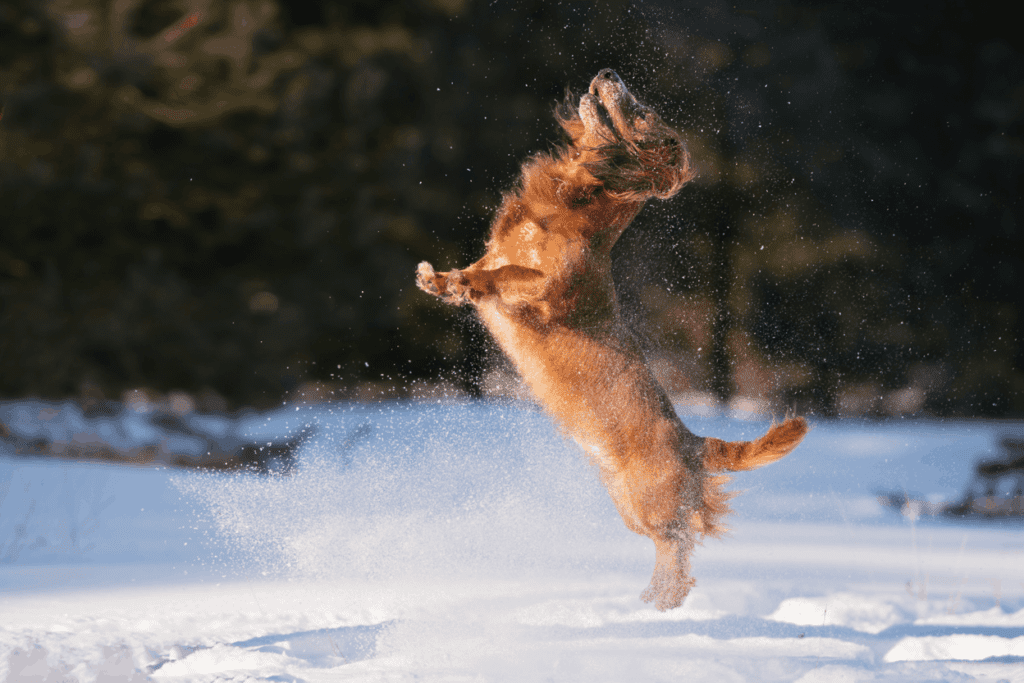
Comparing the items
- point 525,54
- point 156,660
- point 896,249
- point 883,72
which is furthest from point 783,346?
point 156,660

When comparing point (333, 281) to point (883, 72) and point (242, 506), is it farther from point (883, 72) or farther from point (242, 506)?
point (883, 72)

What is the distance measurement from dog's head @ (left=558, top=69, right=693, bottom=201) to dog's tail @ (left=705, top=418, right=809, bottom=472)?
824 millimetres

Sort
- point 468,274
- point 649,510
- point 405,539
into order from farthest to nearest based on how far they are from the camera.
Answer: point 405,539, point 649,510, point 468,274

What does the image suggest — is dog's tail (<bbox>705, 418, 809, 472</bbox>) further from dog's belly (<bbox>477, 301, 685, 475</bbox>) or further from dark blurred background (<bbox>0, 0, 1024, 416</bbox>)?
dark blurred background (<bbox>0, 0, 1024, 416</bbox>)

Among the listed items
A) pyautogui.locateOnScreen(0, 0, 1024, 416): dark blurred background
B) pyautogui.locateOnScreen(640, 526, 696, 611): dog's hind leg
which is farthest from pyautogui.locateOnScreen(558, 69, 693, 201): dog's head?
pyautogui.locateOnScreen(0, 0, 1024, 416): dark blurred background

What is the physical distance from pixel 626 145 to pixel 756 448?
1.03 m

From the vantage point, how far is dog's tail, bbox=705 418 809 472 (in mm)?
2203

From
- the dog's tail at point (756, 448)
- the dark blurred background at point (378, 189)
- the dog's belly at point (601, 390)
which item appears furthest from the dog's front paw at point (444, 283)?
the dark blurred background at point (378, 189)

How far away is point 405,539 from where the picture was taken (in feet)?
11.4

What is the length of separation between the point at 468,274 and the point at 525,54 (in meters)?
2.30

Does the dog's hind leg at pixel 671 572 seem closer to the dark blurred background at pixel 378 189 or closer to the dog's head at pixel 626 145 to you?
the dog's head at pixel 626 145

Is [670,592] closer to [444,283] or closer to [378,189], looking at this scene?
[444,283]

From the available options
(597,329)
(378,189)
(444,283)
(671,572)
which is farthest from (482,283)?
(378,189)

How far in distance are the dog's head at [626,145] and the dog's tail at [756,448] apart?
82 cm
